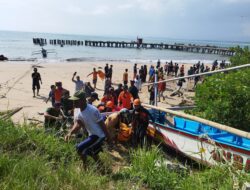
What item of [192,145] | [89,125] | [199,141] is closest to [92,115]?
[89,125]

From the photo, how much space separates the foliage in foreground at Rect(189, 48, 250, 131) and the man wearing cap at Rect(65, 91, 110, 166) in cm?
378

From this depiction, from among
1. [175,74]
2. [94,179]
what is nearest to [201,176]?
[94,179]

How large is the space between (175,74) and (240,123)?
19593 millimetres

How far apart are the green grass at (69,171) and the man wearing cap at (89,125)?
0.27 metres

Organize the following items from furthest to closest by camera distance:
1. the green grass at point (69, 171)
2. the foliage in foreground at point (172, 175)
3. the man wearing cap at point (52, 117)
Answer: the man wearing cap at point (52, 117) → the foliage in foreground at point (172, 175) → the green grass at point (69, 171)

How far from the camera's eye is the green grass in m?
4.14

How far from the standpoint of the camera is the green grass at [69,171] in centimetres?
414

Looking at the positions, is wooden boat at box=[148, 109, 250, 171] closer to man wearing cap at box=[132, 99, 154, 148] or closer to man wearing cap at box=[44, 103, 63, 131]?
man wearing cap at box=[132, 99, 154, 148]

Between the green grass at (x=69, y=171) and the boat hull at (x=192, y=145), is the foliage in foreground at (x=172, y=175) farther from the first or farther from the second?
the boat hull at (x=192, y=145)

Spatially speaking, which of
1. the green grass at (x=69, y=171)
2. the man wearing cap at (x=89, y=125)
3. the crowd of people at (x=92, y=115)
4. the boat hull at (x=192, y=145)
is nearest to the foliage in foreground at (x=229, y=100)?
the boat hull at (x=192, y=145)

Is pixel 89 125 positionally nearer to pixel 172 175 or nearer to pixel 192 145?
pixel 172 175

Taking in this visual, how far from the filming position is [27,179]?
405 cm

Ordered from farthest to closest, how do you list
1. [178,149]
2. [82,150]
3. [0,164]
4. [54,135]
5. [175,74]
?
1. [175,74]
2. [178,149]
3. [54,135]
4. [82,150]
5. [0,164]

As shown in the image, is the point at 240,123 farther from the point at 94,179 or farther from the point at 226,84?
the point at 94,179
